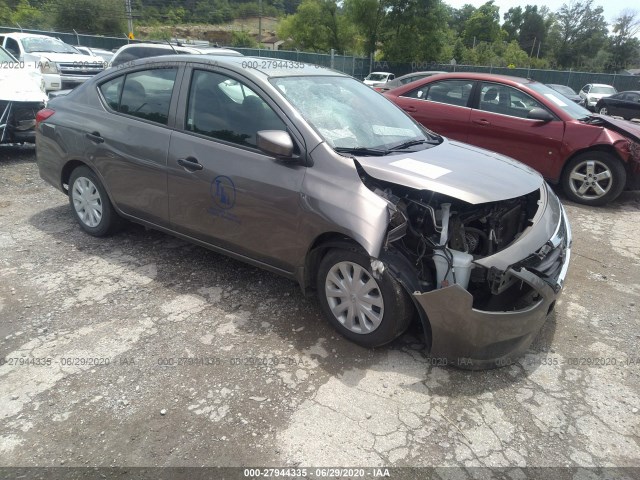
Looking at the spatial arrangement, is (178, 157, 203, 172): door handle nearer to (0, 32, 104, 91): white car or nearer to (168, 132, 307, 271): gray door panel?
(168, 132, 307, 271): gray door panel

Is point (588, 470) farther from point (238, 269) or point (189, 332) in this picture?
point (238, 269)

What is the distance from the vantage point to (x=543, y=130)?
6.34 meters

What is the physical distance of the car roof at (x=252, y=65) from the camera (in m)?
3.49

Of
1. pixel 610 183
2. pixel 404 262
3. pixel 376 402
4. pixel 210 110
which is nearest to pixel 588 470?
pixel 376 402

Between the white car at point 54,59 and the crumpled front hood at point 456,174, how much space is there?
11.1m

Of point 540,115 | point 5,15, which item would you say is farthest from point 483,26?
point 540,115

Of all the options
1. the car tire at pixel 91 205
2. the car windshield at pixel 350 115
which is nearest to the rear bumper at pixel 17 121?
the car tire at pixel 91 205

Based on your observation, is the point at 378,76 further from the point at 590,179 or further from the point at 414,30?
the point at 590,179

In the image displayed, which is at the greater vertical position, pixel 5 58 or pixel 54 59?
pixel 54 59

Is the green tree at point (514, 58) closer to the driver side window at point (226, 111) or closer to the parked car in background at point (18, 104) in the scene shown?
the parked car in background at point (18, 104)

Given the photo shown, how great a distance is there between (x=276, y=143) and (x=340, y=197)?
0.54 metres

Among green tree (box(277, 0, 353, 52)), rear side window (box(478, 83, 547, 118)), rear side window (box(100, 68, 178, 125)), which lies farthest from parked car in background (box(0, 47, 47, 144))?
green tree (box(277, 0, 353, 52))

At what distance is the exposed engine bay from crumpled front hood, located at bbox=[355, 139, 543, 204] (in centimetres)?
7

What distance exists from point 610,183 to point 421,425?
205 inches
